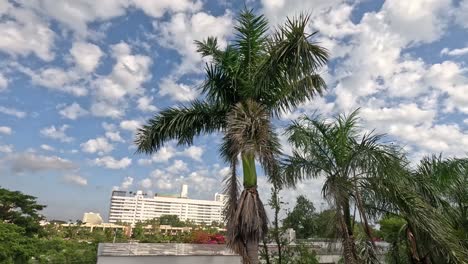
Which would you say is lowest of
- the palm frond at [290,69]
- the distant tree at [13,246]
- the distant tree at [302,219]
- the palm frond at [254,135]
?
the distant tree at [13,246]

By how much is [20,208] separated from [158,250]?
76.4ft

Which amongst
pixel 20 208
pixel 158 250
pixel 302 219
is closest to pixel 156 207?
pixel 20 208

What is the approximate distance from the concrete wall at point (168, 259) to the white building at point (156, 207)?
116758mm

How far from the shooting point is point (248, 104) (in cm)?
668

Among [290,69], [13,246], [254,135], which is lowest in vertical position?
[13,246]

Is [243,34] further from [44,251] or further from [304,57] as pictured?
[44,251]

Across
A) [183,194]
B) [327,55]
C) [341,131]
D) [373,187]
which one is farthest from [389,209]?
[183,194]

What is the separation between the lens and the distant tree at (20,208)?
24.9 m

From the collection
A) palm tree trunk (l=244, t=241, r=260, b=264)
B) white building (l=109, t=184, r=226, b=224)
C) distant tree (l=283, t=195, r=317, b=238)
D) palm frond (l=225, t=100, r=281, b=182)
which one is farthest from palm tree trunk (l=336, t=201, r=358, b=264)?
white building (l=109, t=184, r=226, b=224)

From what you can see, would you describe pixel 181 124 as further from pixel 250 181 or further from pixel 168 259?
pixel 168 259

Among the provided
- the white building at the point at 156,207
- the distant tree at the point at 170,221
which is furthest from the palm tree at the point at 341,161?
the white building at the point at 156,207

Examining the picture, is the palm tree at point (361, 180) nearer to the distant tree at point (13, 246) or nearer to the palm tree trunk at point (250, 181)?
the palm tree trunk at point (250, 181)

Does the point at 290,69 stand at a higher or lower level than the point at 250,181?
higher

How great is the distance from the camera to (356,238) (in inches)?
235
